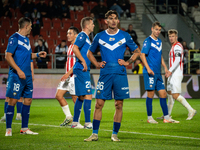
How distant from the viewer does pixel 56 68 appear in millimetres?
17172

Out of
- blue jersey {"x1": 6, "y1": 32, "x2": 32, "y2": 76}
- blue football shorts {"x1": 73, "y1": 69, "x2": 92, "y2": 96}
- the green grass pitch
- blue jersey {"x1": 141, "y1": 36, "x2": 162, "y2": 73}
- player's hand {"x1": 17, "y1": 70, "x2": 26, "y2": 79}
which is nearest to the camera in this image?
the green grass pitch

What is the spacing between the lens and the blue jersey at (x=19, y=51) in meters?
6.00

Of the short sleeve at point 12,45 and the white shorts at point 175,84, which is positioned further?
the white shorts at point 175,84

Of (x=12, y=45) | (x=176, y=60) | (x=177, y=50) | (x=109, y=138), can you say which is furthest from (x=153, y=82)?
(x=12, y=45)

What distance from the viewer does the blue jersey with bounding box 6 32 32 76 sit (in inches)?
236

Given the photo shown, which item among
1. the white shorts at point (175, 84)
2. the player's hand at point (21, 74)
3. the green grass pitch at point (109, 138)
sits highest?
the player's hand at point (21, 74)

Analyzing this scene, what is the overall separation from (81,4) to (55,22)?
2390 millimetres

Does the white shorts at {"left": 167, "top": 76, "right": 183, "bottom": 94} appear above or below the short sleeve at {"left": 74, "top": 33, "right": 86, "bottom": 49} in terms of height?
below

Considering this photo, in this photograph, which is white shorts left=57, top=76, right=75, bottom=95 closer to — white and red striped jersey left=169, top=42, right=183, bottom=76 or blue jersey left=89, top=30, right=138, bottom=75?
blue jersey left=89, top=30, right=138, bottom=75

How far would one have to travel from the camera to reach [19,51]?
240 inches

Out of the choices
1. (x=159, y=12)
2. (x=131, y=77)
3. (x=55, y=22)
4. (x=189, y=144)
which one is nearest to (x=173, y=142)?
(x=189, y=144)

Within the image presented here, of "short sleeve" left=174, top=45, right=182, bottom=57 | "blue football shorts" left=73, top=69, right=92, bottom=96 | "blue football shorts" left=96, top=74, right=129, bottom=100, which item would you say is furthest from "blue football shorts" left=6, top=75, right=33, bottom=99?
"short sleeve" left=174, top=45, right=182, bottom=57

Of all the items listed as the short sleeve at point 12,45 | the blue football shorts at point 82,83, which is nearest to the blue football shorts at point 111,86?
the blue football shorts at point 82,83

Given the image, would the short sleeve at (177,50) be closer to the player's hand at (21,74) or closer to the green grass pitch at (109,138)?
the green grass pitch at (109,138)
